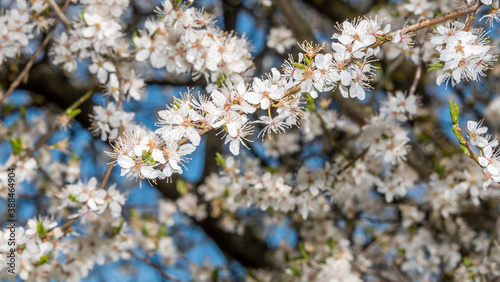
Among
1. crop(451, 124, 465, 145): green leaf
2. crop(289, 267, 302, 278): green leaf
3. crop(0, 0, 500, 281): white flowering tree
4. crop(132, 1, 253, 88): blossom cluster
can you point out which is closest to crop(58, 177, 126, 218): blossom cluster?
crop(0, 0, 500, 281): white flowering tree

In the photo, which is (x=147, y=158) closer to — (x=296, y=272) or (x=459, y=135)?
(x=459, y=135)

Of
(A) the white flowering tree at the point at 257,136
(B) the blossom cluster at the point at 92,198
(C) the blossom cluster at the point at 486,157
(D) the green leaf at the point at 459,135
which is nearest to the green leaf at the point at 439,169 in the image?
(A) the white flowering tree at the point at 257,136

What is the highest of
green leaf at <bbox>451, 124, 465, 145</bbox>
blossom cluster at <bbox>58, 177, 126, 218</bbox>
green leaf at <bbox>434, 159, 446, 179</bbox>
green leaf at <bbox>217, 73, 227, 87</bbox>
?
green leaf at <bbox>434, 159, 446, 179</bbox>

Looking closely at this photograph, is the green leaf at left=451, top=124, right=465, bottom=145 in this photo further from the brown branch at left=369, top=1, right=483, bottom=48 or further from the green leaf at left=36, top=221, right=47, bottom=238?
the green leaf at left=36, top=221, right=47, bottom=238

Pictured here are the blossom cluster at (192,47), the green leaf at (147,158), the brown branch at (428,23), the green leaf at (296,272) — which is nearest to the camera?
the green leaf at (147,158)

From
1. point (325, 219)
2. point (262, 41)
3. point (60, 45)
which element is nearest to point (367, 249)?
point (325, 219)

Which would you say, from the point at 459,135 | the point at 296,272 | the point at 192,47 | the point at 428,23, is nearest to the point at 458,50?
the point at 428,23

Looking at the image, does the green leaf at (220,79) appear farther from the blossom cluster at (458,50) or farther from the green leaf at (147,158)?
the blossom cluster at (458,50)

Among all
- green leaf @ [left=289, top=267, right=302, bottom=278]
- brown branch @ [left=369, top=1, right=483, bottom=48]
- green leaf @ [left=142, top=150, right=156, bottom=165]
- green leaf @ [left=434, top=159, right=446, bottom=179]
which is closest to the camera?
green leaf @ [left=142, top=150, right=156, bottom=165]
